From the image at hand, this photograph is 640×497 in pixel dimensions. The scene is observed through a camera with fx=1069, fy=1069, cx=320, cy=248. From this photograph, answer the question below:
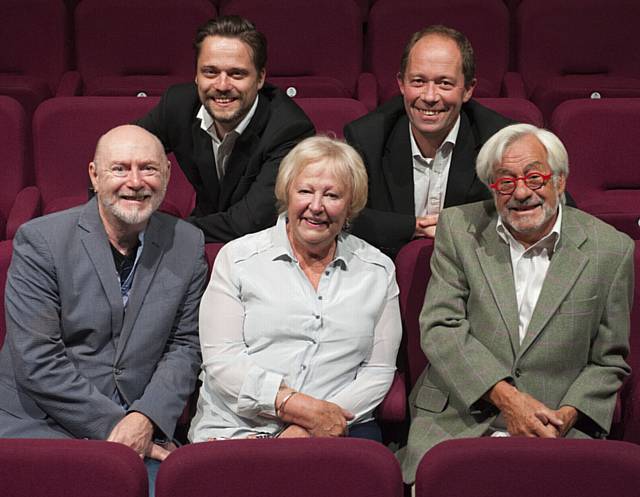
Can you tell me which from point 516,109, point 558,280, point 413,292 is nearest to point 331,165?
point 413,292

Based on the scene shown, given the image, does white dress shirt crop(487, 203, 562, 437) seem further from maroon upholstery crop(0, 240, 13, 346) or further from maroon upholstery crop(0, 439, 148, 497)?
maroon upholstery crop(0, 240, 13, 346)

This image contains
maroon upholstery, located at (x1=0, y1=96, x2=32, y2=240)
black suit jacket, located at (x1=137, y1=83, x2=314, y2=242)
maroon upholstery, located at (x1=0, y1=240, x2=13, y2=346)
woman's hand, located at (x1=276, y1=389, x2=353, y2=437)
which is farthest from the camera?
maroon upholstery, located at (x1=0, y1=96, x2=32, y2=240)

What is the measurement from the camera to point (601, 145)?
1839 mm

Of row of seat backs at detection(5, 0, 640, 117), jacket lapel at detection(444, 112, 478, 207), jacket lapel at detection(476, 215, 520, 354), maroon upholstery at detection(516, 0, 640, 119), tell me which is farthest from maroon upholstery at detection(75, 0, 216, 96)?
jacket lapel at detection(476, 215, 520, 354)

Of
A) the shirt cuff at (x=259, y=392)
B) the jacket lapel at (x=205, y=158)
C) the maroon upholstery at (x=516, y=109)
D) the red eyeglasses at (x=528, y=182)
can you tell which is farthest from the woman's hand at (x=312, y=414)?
the maroon upholstery at (x=516, y=109)

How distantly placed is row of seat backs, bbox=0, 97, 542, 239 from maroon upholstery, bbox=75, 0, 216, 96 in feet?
1.32

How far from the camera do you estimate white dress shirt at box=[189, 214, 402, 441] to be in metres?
1.35

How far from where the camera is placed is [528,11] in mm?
2248

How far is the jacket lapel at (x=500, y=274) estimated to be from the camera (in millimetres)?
1340

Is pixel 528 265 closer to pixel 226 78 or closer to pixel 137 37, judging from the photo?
pixel 226 78

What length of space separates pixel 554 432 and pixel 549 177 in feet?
1.04

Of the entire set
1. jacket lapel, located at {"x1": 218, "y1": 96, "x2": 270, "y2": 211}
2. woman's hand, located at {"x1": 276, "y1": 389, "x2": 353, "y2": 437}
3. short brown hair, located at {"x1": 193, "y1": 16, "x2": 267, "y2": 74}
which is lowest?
woman's hand, located at {"x1": 276, "y1": 389, "x2": 353, "y2": 437}

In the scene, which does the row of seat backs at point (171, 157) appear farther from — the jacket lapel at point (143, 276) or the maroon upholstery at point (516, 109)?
the jacket lapel at point (143, 276)

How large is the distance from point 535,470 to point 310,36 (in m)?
1.38
